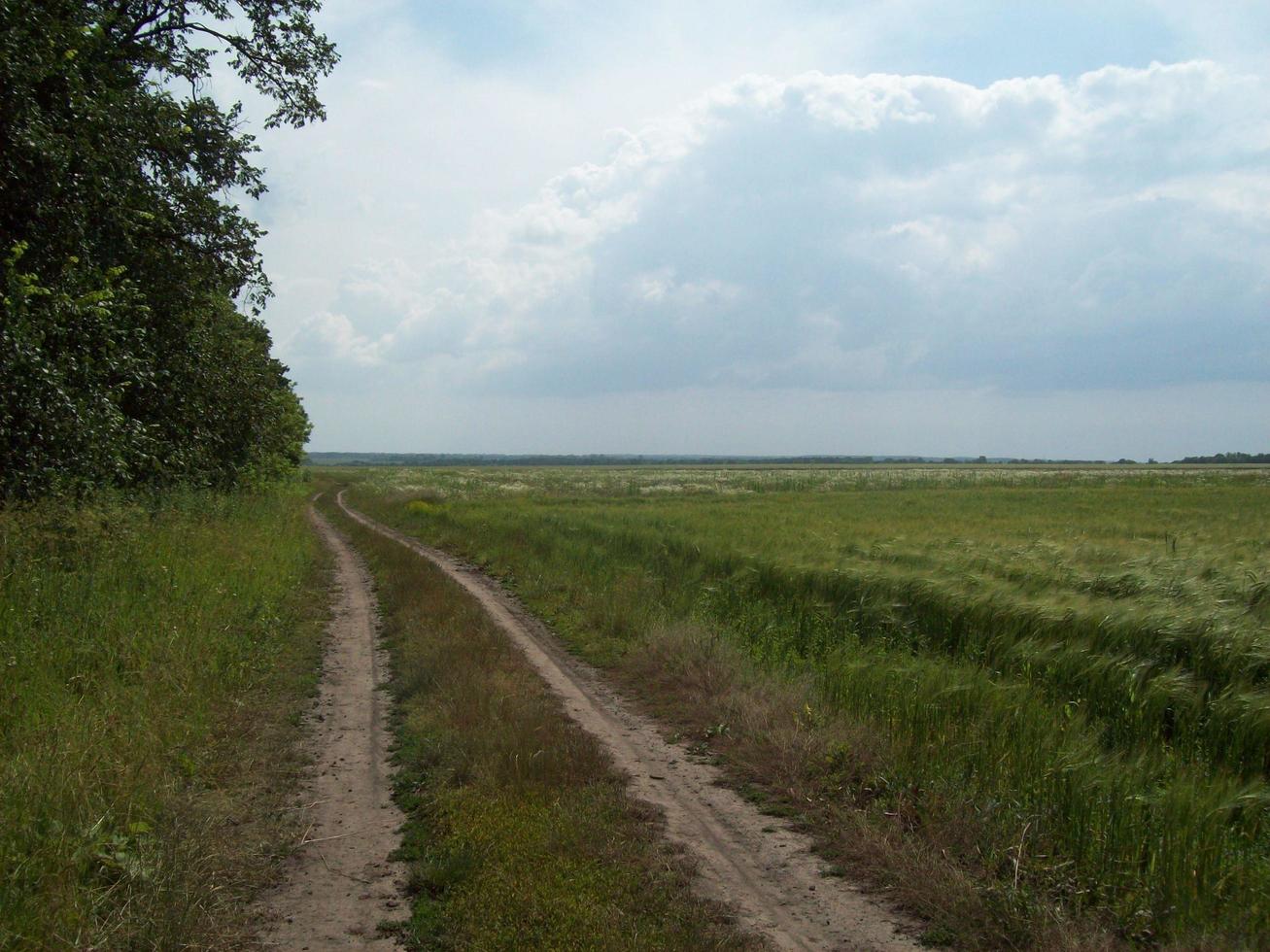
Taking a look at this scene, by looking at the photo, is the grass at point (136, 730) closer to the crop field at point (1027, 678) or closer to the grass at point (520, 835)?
the grass at point (520, 835)

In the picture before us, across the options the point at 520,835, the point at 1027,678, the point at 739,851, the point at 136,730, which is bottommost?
the point at 739,851

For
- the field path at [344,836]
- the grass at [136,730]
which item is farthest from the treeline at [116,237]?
the field path at [344,836]

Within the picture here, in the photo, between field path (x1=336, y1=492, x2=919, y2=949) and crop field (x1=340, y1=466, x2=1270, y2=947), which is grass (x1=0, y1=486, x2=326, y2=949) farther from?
crop field (x1=340, y1=466, x2=1270, y2=947)

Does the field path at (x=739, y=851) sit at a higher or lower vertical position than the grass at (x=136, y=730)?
lower

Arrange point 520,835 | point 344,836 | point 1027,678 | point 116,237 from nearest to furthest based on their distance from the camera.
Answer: point 520,835 → point 344,836 → point 1027,678 → point 116,237

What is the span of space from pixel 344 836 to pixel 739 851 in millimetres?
2639

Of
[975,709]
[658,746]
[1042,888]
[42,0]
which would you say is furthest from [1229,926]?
[42,0]

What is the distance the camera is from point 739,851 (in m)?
5.46

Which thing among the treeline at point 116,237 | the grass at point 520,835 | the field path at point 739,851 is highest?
the treeline at point 116,237

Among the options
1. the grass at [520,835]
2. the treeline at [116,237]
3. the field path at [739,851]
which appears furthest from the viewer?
the treeline at [116,237]

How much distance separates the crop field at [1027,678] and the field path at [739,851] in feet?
1.88

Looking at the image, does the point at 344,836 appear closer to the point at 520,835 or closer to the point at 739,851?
the point at 520,835

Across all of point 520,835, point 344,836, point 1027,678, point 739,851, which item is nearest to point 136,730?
point 344,836

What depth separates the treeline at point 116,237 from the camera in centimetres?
967
